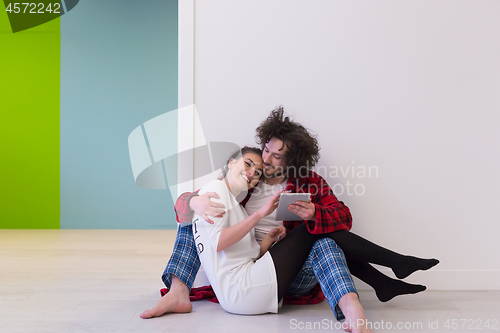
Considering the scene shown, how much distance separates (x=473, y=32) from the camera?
209 cm

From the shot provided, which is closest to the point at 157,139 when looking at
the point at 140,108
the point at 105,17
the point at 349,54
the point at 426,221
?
the point at 140,108

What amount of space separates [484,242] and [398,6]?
4.77ft

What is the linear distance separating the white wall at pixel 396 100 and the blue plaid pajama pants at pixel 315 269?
59cm

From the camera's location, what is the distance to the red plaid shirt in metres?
1.57

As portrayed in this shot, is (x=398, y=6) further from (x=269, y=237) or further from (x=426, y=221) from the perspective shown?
(x=269, y=237)

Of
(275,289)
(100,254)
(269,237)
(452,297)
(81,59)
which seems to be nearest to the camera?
(275,289)

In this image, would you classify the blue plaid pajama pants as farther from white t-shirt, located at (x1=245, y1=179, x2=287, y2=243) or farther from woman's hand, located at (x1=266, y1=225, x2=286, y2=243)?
white t-shirt, located at (x1=245, y1=179, x2=287, y2=243)

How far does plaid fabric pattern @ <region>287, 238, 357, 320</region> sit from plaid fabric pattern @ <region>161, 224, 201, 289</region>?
51 centimetres

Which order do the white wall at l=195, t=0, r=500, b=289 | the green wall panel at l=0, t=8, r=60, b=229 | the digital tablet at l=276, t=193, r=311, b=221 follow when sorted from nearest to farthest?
the digital tablet at l=276, t=193, r=311, b=221 < the white wall at l=195, t=0, r=500, b=289 < the green wall panel at l=0, t=8, r=60, b=229

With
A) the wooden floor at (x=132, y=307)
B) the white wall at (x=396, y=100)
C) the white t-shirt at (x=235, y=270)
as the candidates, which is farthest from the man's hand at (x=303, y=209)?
the white wall at (x=396, y=100)

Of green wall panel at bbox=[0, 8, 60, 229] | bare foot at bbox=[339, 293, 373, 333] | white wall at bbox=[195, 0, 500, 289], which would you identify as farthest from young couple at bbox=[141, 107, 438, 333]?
green wall panel at bbox=[0, 8, 60, 229]

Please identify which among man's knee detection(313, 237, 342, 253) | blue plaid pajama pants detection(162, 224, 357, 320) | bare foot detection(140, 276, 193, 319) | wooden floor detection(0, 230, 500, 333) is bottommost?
wooden floor detection(0, 230, 500, 333)

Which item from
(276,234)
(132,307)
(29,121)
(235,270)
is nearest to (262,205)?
(276,234)

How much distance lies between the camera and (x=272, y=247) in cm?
159
